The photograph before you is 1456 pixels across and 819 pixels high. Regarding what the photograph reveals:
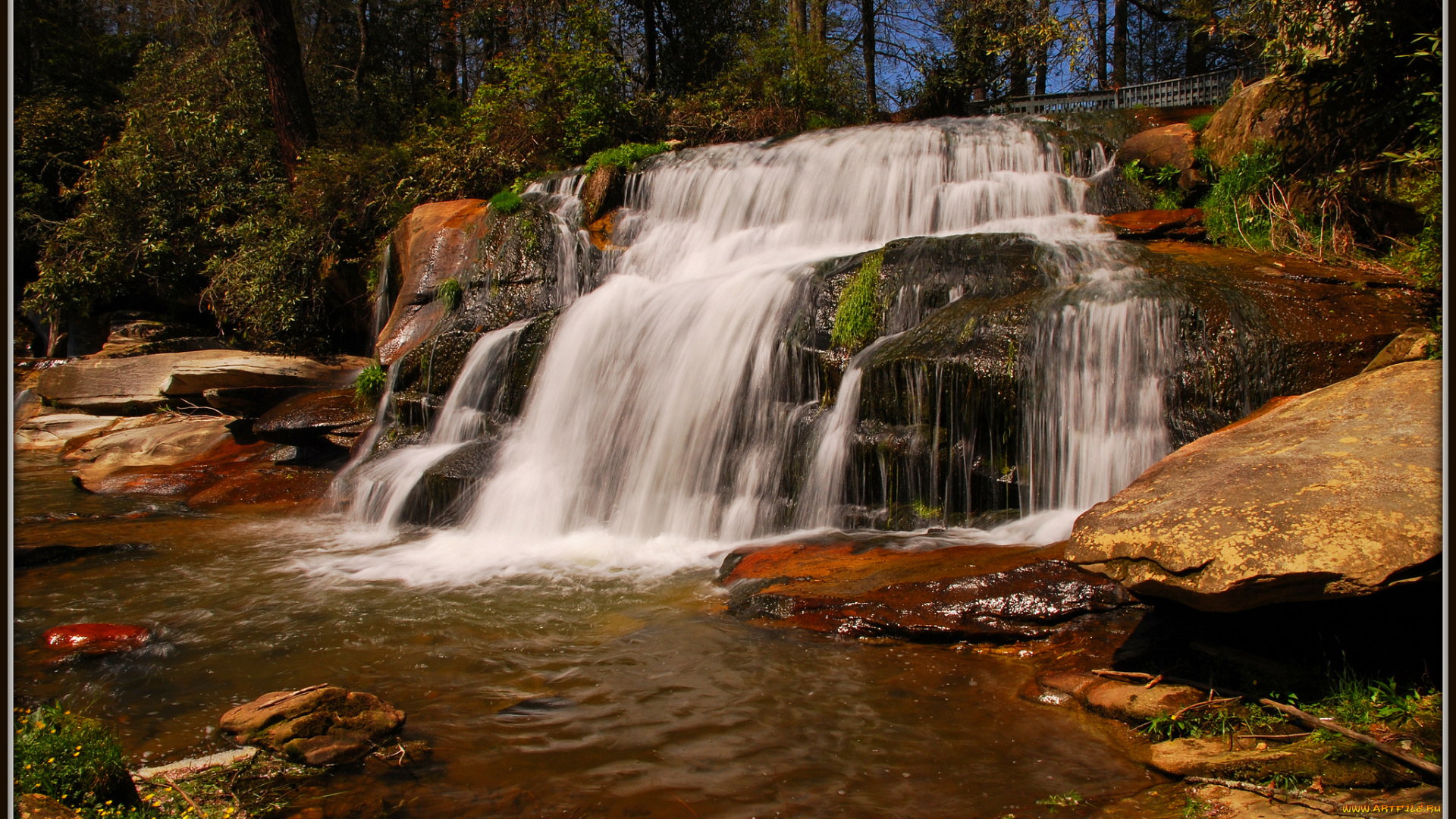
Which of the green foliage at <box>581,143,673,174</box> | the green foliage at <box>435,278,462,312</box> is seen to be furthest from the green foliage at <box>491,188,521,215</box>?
the green foliage at <box>581,143,673,174</box>

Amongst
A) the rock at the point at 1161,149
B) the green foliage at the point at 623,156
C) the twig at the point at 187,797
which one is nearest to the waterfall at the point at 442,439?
the green foliage at the point at 623,156

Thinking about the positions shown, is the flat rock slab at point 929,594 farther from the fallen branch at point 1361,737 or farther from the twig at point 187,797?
the twig at point 187,797

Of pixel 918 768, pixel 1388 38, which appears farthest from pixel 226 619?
pixel 1388 38

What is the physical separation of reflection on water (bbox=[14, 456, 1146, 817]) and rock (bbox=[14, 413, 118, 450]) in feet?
26.8

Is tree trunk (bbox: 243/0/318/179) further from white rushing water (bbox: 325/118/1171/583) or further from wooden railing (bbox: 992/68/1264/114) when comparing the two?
wooden railing (bbox: 992/68/1264/114)

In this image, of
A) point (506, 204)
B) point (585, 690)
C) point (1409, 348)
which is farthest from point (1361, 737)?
point (506, 204)

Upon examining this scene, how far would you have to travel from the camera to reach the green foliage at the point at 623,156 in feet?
43.9

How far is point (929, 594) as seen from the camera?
4645 millimetres

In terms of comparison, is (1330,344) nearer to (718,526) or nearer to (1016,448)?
(1016,448)

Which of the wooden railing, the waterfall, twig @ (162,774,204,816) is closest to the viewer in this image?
twig @ (162,774,204,816)

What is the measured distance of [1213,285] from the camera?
6375mm

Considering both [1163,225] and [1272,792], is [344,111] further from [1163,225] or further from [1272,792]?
[1272,792]

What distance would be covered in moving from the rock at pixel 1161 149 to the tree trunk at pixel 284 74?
14.5 meters

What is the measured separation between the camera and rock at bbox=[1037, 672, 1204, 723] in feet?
11.1
